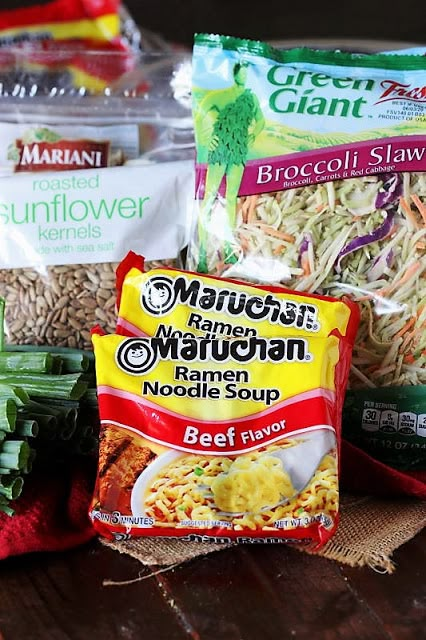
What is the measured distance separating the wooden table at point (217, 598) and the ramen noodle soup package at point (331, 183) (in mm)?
245

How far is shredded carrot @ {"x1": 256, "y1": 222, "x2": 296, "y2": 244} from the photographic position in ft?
3.86

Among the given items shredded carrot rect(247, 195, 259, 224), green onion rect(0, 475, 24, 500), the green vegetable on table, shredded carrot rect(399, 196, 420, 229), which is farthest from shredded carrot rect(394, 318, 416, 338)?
green onion rect(0, 475, 24, 500)

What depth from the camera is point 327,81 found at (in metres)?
1.19

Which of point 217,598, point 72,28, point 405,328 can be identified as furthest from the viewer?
point 72,28

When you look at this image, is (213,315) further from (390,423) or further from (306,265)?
(390,423)

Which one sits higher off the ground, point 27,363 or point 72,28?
point 72,28

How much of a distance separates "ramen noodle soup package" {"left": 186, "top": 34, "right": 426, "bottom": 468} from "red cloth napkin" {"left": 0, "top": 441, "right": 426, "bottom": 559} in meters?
0.06

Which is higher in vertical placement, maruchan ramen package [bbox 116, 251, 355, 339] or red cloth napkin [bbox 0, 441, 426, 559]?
maruchan ramen package [bbox 116, 251, 355, 339]

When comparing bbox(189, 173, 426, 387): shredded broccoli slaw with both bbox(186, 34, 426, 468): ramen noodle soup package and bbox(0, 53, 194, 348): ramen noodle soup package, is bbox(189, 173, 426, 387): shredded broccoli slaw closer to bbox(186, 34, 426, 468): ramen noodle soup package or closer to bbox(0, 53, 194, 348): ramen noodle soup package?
bbox(186, 34, 426, 468): ramen noodle soup package

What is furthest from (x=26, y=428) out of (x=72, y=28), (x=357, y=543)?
(x=72, y=28)

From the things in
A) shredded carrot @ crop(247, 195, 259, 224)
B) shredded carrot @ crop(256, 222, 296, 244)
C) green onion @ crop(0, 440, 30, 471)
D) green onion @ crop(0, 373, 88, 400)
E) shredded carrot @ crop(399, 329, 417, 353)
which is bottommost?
green onion @ crop(0, 440, 30, 471)

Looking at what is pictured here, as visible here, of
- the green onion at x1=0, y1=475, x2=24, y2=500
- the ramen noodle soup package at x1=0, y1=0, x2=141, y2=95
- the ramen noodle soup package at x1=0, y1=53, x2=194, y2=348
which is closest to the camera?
the green onion at x1=0, y1=475, x2=24, y2=500

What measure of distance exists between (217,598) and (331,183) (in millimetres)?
518

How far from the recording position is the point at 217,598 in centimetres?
95
